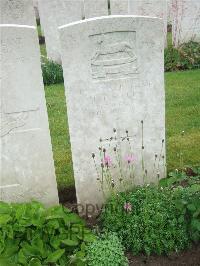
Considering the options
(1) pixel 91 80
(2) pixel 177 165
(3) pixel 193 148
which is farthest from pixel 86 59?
(3) pixel 193 148

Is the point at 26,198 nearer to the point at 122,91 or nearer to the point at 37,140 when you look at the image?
the point at 37,140

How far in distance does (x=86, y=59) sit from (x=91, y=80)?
0.61 ft

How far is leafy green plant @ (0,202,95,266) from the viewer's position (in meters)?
3.33

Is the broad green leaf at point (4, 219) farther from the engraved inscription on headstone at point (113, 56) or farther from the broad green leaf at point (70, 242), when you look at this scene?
the engraved inscription on headstone at point (113, 56)

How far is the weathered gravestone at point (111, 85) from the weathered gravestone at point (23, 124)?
241 millimetres

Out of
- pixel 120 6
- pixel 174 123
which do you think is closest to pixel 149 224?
pixel 174 123

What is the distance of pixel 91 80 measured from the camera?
364cm

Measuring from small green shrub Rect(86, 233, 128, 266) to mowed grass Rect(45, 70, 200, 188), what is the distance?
1.16 meters

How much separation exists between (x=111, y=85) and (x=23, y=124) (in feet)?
2.70

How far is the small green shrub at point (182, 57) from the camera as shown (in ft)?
28.2

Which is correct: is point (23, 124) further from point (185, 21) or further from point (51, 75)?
point (185, 21)

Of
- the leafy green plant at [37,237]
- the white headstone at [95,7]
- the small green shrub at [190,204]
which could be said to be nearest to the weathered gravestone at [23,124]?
the leafy green plant at [37,237]

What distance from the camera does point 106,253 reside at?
11.1 feet

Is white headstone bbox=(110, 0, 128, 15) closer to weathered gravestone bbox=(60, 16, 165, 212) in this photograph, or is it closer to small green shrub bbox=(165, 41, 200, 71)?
small green shrub bbox=(165, 41, 200, 71)
